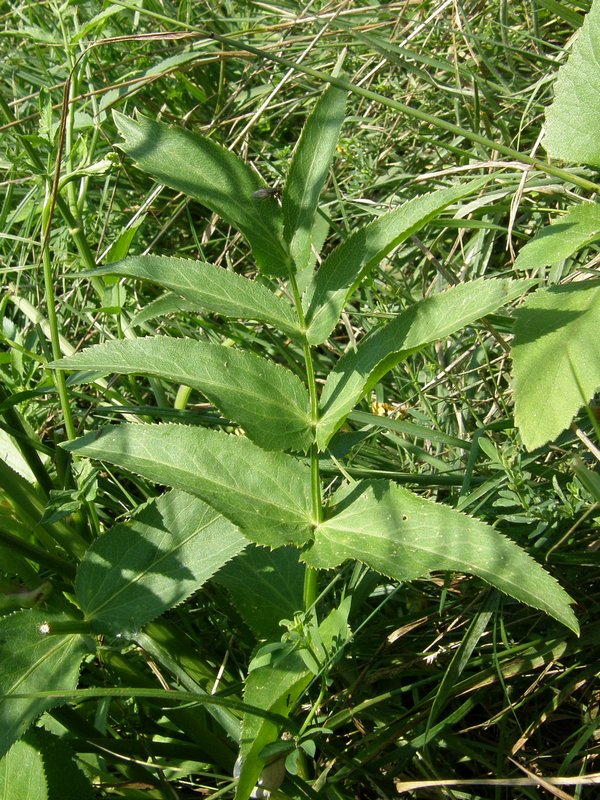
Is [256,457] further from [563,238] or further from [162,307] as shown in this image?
[563,238]

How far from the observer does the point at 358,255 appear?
4.68 feet

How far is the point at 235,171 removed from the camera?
1452 millimetres

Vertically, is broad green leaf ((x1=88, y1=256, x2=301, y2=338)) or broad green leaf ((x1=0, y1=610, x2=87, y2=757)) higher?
broad green leaf ((x1=88, y1=256, x2=301, y2=338))

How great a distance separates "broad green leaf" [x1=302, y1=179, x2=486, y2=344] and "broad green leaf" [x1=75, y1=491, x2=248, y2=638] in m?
0.39

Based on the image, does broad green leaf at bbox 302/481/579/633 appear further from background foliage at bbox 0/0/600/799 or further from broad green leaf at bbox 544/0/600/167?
broad green leaf at bbox 544/0/600/167

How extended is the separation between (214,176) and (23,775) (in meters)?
1.09

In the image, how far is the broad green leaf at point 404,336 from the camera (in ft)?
4.10

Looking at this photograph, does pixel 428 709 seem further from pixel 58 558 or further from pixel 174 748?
pixel 58 558

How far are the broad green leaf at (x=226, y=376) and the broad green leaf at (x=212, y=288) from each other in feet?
0.24

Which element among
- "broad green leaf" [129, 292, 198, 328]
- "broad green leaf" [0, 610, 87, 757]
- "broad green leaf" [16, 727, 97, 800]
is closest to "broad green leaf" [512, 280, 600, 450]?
"broad green leaf" [129, 292, 198, 328]

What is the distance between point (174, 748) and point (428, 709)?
50 centimetres

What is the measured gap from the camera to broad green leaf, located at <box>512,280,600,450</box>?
4.64 ft

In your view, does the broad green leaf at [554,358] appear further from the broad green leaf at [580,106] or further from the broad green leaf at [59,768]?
the broad green leaf at [59,768]

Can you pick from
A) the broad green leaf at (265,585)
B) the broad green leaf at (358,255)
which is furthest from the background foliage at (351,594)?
the broad green leaf at (358,255)
